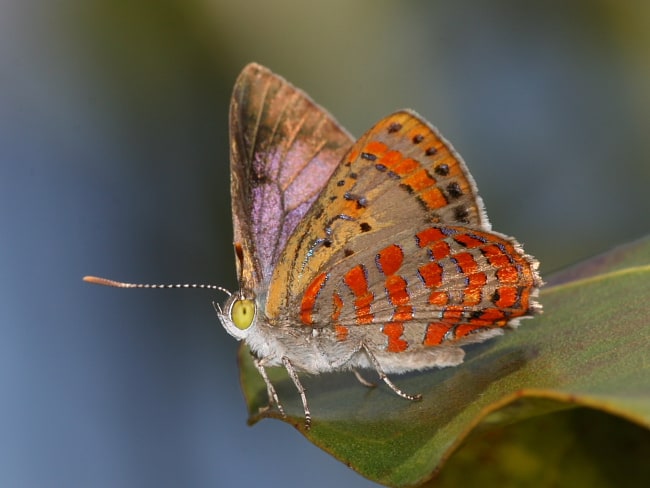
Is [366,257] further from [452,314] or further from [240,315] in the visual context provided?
[240,315]

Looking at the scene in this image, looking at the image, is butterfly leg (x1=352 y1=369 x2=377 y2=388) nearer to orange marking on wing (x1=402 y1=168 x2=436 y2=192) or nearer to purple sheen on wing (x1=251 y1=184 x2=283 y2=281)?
purple sheen on wing (x1=251 y1=184 x2=283 y2=281)

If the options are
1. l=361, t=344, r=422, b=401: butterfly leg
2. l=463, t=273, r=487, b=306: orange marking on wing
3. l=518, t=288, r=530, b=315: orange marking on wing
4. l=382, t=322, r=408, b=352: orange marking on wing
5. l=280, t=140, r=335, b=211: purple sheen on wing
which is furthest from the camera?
l=280, t=140, r=335, b=211: purple sheen on wing

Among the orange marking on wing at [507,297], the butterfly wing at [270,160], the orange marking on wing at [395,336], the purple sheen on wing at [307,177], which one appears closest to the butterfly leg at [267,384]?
the butterfly wing at [270,160]

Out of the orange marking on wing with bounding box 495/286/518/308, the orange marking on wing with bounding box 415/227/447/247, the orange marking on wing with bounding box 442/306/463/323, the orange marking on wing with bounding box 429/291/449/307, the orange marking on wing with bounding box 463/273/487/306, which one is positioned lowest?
the orange marking on wing with bounding box 495/286/518/308

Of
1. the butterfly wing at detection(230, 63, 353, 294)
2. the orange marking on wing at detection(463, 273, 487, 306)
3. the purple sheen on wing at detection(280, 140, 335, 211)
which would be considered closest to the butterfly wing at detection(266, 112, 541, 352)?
the orange marking on wing at detection(463, 273, 487, 306)

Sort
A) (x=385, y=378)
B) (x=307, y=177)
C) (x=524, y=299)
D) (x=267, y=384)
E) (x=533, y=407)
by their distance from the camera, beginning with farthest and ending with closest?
(x=307, y=177), (x=267, y=384), (x=385, y=378), (x=524, y=299), (x=533, y=407)

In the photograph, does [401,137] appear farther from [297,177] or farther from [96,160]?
[96,160]

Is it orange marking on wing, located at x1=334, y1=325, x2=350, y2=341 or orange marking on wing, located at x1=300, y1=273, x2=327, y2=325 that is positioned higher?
orange marking on wing, located at x1=300, y1=273, x2=327, y2=325

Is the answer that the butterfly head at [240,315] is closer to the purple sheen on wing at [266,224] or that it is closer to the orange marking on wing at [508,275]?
the purple sheen on wing at [266,224]

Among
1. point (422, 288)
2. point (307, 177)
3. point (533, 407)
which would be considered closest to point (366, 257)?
point (422, 288)
